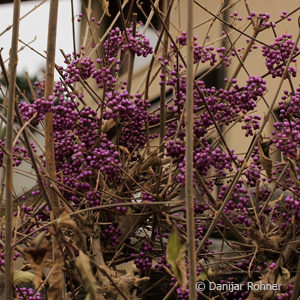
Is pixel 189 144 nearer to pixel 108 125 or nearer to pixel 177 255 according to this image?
pixel 177 255

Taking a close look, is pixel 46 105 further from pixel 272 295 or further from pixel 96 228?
pixel 272 295

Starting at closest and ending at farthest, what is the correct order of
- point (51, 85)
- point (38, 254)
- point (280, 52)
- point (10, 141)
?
point (38, 254) < point (10, 141) < point (51, 85) < point (280, 52)

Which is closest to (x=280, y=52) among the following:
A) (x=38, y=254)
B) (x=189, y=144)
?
(x=189, y=144)


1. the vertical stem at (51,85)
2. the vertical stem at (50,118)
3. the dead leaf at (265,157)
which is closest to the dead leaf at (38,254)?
A: the vertical stem at (50,118)

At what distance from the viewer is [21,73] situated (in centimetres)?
227

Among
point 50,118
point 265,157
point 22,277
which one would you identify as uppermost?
point 50,118

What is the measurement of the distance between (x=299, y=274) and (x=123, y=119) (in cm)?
47

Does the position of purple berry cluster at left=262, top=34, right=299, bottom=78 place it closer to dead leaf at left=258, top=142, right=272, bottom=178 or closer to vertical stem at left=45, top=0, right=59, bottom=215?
dead leaf at left=258, top=142, right=272, bottom=178

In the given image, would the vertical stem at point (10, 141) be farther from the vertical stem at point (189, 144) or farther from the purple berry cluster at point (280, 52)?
the purple berry cluster at point (280, 52)

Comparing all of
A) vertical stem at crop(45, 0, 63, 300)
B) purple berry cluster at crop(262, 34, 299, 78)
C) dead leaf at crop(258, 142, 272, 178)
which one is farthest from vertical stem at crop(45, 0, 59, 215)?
purple berry cluster at crop(262, 34, 299, 78)

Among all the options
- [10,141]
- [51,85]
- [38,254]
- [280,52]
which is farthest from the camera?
[280,52]

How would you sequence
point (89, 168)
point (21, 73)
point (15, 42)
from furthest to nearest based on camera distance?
point (21, 73) < point (89, 168) < point (15, 42)

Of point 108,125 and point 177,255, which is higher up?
point 108,125

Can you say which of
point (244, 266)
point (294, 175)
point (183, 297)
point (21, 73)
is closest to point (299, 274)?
point (294, 175)
